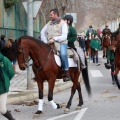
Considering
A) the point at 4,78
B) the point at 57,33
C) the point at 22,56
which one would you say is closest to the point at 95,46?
the point at 57,33

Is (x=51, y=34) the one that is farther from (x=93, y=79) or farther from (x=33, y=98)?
(x=93, y=79)

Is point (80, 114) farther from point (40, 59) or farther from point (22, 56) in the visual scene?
point (22, 56)

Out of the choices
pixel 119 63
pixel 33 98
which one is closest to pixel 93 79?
pixel 119 63

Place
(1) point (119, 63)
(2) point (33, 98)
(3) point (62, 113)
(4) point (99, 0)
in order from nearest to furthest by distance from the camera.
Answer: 1. (3) point (62, 113)
2. (2) point (33, 98)
3. (1) point (119, 63)
4. (4) point (99, 0)

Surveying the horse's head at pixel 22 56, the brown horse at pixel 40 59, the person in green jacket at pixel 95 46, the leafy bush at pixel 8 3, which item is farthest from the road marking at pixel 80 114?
the person in green jacket at pixel 95 46

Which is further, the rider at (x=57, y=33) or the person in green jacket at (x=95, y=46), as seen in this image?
the person in green jacket at (x=95, y=46)

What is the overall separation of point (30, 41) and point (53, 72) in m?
0.91

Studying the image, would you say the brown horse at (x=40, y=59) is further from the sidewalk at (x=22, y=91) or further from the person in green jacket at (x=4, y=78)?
the sidewalk at (x=22, y=91)

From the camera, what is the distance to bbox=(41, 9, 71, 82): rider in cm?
1127

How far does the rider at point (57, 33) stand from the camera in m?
11.3

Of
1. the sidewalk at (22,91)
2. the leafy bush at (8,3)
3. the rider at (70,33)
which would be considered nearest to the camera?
the rider at (70,33)

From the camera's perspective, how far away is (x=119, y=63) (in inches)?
609

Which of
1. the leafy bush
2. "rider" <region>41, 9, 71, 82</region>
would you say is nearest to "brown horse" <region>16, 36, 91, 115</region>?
"rider" <region>41, 9, 71, 82</region>

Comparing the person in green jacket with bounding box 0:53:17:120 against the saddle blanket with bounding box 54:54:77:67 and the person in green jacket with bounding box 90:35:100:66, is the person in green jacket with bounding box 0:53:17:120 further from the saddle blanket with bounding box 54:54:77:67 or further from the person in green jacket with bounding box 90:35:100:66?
the person in green jacket with bounding box 90:35:100:66
